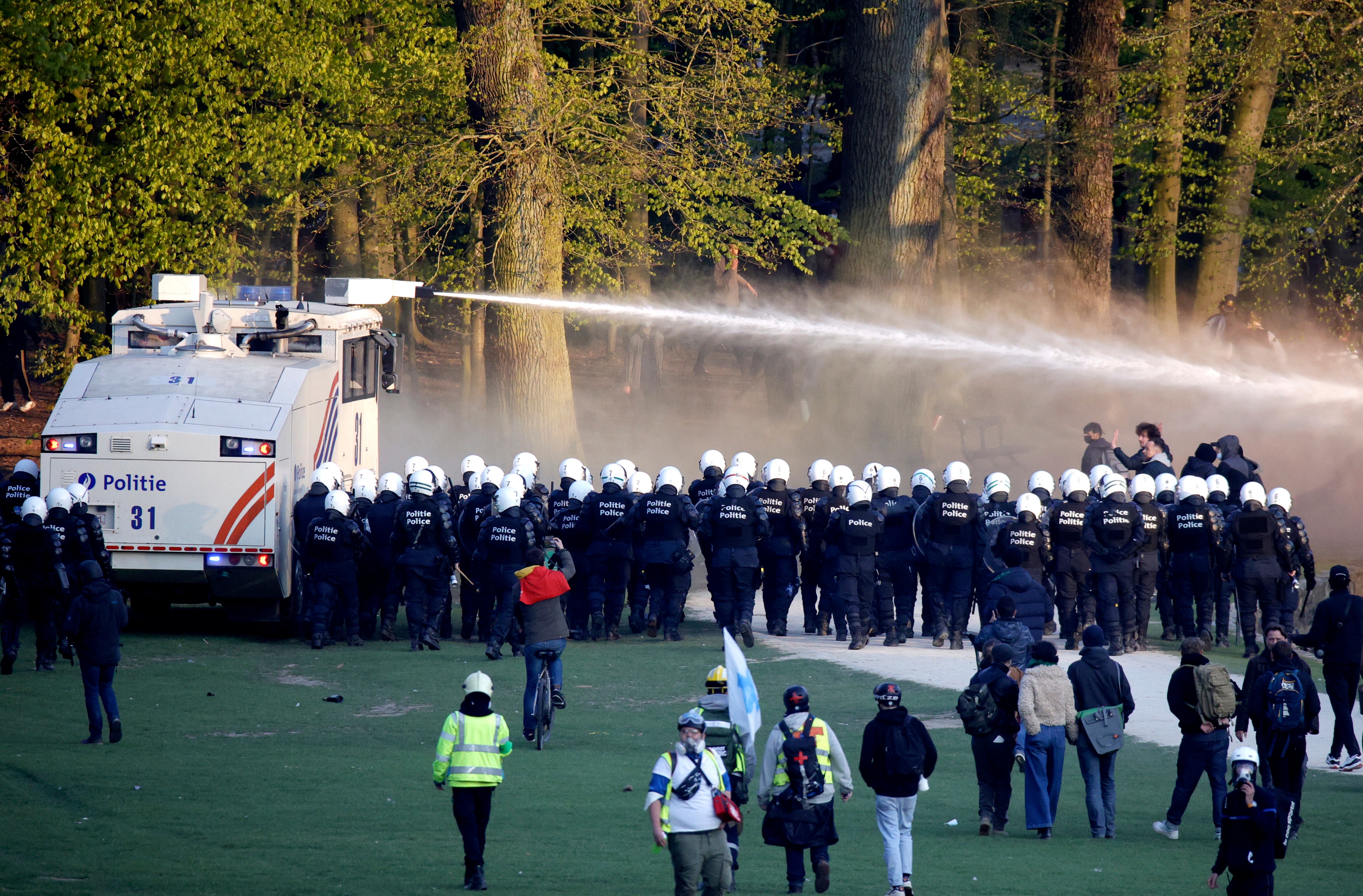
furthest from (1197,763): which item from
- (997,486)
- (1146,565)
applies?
(997,486)

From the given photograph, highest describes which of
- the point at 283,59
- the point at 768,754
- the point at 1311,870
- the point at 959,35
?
the point at 959,35

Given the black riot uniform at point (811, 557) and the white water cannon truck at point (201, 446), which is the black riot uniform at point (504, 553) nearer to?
the white water cannon truck at point (201, 446)

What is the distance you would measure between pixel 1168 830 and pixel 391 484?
9.77 metres

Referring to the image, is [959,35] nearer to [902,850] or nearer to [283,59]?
[283,59]

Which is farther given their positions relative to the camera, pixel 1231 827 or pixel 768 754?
pixel 768 754

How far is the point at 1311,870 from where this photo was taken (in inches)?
384

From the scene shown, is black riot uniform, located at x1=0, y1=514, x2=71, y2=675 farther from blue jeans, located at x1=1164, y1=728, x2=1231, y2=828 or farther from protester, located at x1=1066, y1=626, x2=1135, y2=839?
blue jeans, located at x1=1164, y1=728, x2=1231, y2=828

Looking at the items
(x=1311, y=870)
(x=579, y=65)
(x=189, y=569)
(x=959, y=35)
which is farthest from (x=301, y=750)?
(x=959, y=35)

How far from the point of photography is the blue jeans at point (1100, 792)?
412 inches

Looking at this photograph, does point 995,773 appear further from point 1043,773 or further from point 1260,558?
point 1260,558

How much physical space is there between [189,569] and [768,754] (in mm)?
9015

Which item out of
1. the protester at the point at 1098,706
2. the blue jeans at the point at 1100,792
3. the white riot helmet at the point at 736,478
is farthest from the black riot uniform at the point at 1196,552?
the blue jeans at the point at 1100,792

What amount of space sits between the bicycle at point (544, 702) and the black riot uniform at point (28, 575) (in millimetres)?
5232

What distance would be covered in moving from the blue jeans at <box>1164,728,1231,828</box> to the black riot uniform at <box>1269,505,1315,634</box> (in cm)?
641
